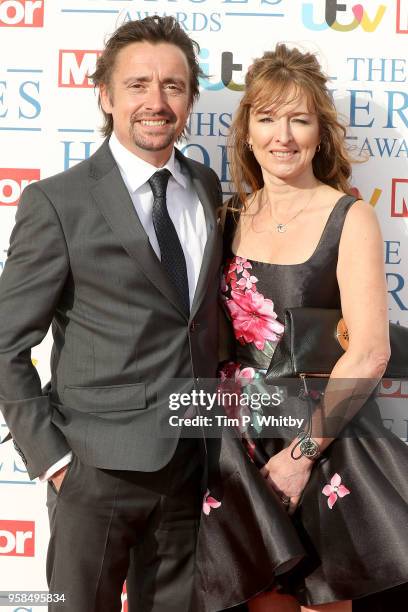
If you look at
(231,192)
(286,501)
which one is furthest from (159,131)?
(286,501)

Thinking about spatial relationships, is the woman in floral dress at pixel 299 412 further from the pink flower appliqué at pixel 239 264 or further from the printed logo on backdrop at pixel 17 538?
the printed logo on backdrop at pixel 17 538

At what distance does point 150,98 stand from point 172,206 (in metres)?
0.32

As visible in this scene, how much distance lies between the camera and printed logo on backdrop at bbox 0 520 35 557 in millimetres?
3131

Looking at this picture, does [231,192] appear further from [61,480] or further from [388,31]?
Answer: [61,480]

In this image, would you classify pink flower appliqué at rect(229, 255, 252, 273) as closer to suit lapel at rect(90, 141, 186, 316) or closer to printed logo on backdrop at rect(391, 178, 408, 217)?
suit lapel at rect(90, 141, 186, 316)

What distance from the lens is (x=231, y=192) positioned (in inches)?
121

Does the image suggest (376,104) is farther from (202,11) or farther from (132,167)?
(132,167)

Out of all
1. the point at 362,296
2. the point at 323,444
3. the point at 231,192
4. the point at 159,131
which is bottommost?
the point at 323,444

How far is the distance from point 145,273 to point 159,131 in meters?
0.44

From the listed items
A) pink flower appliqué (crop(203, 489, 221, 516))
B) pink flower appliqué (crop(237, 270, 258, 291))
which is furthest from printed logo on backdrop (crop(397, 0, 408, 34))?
pink flower appliqué (crop(203, 489, 221, 516))

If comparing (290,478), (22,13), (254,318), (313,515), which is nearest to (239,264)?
(254,318)

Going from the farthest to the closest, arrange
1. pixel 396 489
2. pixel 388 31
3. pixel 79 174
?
pixel 388 31, pixel 79 174, pixel 396 489

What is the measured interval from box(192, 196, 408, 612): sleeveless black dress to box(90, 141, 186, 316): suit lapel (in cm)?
33

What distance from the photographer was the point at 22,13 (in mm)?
3064
